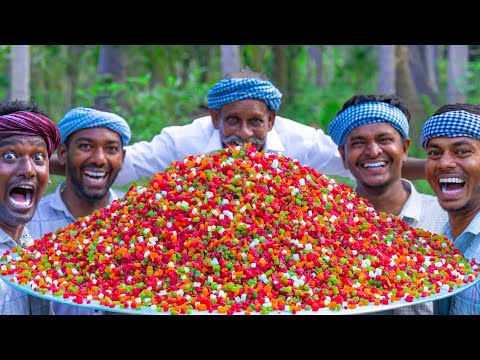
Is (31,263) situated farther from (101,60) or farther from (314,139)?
(101,60)

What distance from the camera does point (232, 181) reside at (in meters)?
2.59

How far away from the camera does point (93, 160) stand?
11.3 ft

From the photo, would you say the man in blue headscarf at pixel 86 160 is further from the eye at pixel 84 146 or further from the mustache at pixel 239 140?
the mustache at pixel 239 140

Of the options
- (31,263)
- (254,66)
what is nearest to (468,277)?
(31,263)

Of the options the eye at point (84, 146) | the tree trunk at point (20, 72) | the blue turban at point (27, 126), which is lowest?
the blue turban at point (27, 126)

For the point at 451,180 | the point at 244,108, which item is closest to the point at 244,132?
the point at 244,108

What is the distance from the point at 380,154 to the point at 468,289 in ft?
3.12

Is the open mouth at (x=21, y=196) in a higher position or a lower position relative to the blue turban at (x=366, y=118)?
lower

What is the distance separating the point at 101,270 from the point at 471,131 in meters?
1.56

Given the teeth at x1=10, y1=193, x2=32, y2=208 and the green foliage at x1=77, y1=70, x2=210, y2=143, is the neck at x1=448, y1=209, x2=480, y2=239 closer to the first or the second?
the teeth at x1=10, y1=193, x2=32, y2=208

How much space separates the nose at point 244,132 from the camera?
359 cm

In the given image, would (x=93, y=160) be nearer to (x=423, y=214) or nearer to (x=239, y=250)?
(x=239, y=250)

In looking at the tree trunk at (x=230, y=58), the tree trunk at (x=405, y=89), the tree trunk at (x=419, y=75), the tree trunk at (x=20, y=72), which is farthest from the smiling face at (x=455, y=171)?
the tree trunk at (x=419, y=75)

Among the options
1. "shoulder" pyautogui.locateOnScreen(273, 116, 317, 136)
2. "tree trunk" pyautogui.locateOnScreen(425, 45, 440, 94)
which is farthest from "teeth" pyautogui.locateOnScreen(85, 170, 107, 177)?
"tree trunk" pyautogui.locateOnScreen(425, 45, 440, 94)
